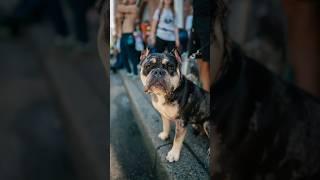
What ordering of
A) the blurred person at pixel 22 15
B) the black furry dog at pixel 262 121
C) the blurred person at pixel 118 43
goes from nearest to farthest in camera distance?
1. the blurred person at pixel 22 15
2. the blurred person at pixel 118 43
3. the black furry dog at pixel 262 121

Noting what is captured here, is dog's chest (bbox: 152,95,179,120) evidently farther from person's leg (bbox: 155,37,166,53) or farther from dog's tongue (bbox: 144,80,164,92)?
person's leg (bbox: 155,37,166,53)

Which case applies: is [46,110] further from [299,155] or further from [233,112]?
[299,155]

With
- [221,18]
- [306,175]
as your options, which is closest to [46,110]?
[221,18]

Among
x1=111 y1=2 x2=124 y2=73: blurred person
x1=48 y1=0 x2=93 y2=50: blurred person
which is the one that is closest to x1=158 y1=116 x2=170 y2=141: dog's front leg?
x1=111 y1=2 x2=124 y2=73: blurred person

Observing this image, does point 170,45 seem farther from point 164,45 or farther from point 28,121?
point 28,121

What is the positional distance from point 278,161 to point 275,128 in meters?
0.11

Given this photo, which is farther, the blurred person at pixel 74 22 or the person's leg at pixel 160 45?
the person's leg at pixel 160 45

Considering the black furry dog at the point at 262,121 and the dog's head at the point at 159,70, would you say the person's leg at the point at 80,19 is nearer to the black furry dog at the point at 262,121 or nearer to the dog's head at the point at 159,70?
the dog's head at the point at 159,70

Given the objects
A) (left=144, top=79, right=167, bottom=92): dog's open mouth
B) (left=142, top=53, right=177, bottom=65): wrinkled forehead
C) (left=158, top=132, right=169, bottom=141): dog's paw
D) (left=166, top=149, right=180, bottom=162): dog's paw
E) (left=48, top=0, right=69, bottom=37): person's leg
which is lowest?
(left=166, top=149, right=180, bottom=162): dog's paw

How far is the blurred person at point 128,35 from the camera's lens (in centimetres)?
132

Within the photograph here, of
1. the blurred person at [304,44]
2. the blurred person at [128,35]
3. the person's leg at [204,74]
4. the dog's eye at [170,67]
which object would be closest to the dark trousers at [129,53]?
the blurred person at [128,35]

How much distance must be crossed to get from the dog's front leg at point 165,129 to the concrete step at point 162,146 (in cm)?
1

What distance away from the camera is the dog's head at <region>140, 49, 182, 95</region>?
131cm

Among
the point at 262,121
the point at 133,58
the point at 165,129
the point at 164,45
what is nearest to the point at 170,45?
the point at 164,45
